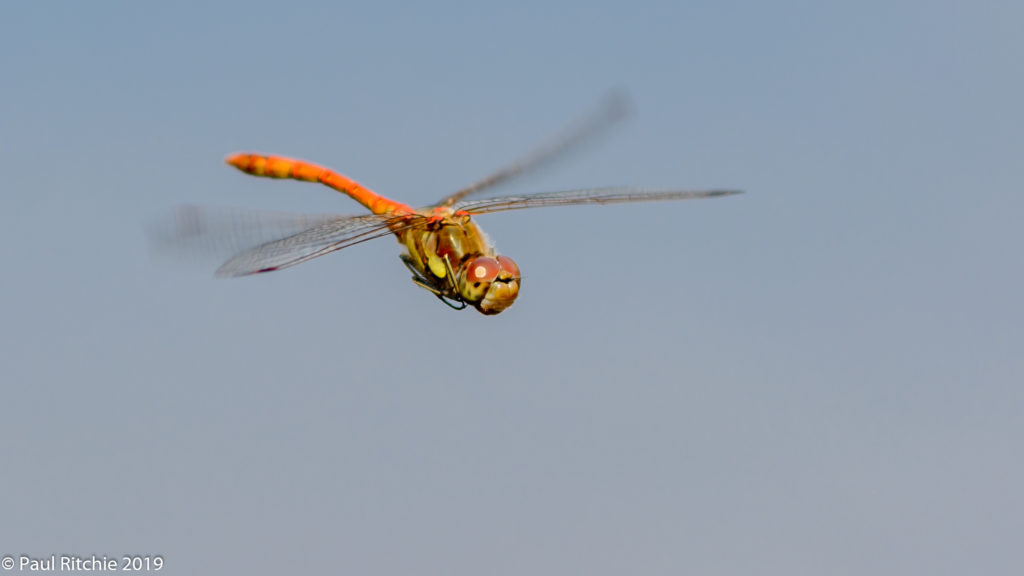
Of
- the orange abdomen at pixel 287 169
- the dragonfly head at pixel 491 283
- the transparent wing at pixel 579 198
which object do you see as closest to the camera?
the dragonfly head at pixel 491 283

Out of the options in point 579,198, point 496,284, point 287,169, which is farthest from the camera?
point 287,169

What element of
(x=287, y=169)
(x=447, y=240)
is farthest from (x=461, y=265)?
(x=287, y=169)

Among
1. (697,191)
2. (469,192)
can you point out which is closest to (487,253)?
(469,192)

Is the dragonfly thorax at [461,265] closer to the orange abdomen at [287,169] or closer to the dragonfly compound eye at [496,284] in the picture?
the dragonfly compound eye at [496,284]

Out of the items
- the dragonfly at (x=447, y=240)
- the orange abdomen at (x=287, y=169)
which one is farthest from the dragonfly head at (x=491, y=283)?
the orange abdomen at (x=287, y=169)

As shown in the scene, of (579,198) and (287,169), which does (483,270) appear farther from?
(287,169)

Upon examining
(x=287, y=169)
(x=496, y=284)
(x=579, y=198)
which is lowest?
(x=496, y=284)

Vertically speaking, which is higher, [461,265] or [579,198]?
[579,198]

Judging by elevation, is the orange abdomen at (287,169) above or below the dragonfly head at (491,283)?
above
